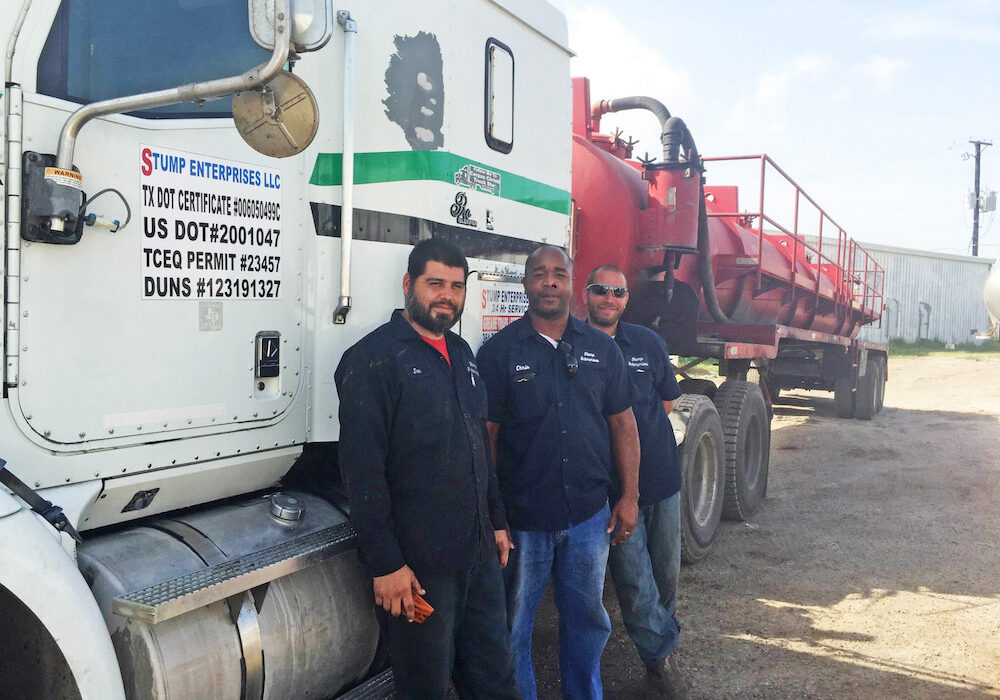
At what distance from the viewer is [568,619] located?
3.19 m

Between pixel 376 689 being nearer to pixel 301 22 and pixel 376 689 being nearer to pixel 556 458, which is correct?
pixel 556 458

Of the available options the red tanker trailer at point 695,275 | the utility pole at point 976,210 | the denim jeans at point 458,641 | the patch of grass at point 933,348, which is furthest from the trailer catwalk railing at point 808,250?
the utility pole at point 976,210

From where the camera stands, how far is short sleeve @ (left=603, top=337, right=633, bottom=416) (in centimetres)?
323

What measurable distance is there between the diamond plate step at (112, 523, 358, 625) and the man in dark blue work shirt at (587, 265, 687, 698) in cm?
143

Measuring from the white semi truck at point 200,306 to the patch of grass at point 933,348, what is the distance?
26237mm

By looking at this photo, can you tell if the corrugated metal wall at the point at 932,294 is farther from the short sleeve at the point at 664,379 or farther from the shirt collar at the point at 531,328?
the shirt collar at the point at 531,328

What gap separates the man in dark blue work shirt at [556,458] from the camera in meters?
3.07

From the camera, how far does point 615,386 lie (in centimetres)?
323

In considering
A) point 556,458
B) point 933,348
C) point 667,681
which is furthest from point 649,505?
point 933,348

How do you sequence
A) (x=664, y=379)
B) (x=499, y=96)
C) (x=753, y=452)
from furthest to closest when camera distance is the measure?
1. (x=753, y=452)
2. (x=664, y=379)
3. (x=499, y=96)

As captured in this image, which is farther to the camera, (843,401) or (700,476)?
(843,401)

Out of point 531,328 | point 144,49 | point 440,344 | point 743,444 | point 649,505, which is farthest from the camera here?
point 743,444

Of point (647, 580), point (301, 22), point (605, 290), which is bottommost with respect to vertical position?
point (647, 580)

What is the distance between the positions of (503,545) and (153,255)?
1472 mm
